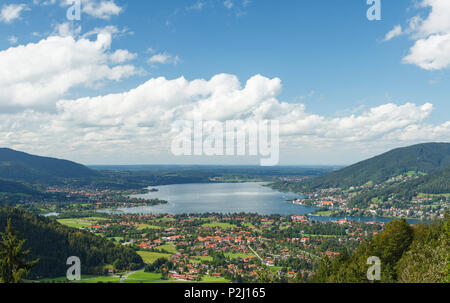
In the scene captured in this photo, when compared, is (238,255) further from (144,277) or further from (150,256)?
(144,277)

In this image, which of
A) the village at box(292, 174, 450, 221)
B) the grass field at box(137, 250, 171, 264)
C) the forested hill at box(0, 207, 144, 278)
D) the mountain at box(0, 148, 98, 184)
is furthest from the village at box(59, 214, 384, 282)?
the mountain at box(0, 148, 98, 184)

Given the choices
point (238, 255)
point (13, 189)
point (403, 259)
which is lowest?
point (238, 255)

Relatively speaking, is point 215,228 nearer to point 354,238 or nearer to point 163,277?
point 354,238

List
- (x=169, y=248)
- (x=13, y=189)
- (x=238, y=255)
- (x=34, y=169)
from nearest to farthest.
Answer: (x=238, y=255)
(x=169, y=248)
(x=13, y=189)
(x=34, y=169)

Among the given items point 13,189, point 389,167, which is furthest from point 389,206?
point 13,189

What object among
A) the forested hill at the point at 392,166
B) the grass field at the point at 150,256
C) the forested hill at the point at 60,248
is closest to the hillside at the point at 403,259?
the grass field at the point at 150,256

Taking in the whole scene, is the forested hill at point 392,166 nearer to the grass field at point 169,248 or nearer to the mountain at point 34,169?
the grass field at point 169,248
